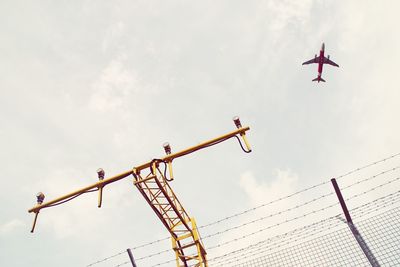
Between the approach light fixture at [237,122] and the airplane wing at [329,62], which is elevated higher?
the airplane wing at [329,62]

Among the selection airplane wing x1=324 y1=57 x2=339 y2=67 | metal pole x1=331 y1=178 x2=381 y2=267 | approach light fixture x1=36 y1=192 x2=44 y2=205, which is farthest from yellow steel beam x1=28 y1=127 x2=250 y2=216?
airplane wing x1=324 y1=57 x2=339 y2=67

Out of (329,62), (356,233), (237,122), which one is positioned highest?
(329,62)

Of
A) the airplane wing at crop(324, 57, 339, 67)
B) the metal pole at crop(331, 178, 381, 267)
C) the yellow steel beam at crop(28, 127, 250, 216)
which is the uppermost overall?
the airplane wing at crop(324, 57, 339, 67)

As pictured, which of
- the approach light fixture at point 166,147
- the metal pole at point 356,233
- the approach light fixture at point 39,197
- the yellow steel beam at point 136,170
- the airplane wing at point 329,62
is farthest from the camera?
the airplane wing at point 329,62

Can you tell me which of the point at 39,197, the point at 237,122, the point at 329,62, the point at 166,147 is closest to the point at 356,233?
the point at 237,122

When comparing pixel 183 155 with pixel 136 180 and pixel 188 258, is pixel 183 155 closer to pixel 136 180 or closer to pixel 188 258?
pixel 136 180

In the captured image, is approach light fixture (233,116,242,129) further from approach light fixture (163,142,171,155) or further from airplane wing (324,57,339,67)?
airplane wing (324,57,339,67)

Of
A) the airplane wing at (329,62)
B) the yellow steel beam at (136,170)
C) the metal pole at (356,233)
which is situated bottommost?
the metal pole at (356,233)

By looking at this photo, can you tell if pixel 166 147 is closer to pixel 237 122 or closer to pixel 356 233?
pixel 237 122

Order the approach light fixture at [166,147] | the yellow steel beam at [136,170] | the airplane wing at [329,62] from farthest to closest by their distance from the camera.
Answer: the airplane wing at [329,62]
the approach light fixture at [166,147]
the yellow steel beam at [136,170]

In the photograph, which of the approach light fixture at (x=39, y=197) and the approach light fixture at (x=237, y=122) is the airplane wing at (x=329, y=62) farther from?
the approach light fixture at (x=39, y=197)

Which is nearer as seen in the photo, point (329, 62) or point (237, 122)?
point (237, 122)

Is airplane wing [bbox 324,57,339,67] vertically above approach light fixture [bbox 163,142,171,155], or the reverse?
airplane wing [bbox 324,57,339,67]

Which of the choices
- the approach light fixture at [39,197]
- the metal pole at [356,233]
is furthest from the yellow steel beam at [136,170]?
the metal pole at [356,233]
